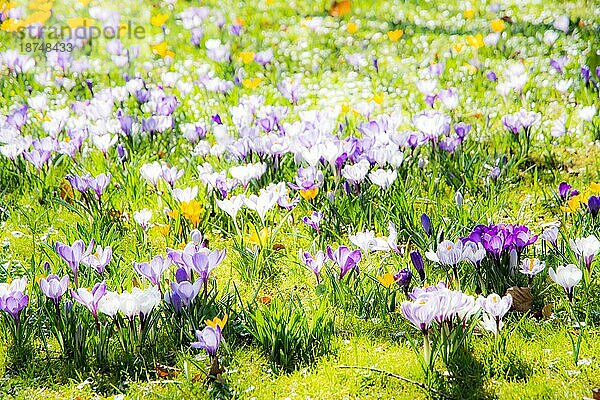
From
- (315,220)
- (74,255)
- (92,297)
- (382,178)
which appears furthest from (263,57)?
(92,297)

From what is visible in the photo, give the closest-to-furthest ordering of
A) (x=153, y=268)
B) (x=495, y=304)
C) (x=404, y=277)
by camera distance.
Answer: (x=495, y=304), (x=153, y=268), (x=404, y=277)

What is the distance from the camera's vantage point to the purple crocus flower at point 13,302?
2512 mm

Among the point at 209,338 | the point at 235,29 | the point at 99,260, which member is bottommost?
the point at 209,338

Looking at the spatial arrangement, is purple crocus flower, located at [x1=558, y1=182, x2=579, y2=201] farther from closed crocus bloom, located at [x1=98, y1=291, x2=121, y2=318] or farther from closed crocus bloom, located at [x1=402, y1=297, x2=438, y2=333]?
closed crocus bloom, located at [x1=98, y1=291, x2=121, y2=318]

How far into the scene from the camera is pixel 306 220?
3.39 meters

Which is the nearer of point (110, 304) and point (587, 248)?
point (110, 304)

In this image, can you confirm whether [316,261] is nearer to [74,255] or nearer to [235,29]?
[74,255]

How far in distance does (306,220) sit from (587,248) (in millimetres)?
1204

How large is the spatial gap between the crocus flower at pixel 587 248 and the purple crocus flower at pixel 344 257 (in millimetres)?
779

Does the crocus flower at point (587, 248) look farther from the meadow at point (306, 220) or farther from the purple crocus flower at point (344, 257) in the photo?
the purple crocus flower at point (344, 257)

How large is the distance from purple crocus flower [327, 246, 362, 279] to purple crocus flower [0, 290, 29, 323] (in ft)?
3.55

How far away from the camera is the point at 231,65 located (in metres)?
6.05

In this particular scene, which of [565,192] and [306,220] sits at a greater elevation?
[565,192]

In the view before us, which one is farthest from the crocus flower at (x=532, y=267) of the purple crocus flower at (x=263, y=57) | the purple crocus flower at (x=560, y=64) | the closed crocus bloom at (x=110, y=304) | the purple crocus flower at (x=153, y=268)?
the purple crocus flower at (x=263, y=57)
